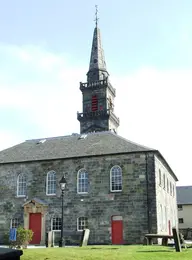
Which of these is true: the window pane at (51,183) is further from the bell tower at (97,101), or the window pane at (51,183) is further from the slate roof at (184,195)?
the slate roof at (184,195)

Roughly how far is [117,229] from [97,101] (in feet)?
103

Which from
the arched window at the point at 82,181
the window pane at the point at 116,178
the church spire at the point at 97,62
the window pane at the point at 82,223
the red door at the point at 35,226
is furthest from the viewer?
the church spire at the point at 97,62

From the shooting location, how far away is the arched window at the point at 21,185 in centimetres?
3099

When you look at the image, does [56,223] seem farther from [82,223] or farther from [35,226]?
[82,223]

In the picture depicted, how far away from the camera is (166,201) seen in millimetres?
32875

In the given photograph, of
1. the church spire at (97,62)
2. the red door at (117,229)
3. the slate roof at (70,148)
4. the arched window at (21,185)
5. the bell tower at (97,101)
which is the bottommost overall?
the red door at (117,229)

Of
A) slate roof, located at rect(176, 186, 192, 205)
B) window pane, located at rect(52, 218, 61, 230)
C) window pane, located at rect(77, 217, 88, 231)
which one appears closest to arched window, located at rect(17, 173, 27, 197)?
window pane, located at rect(52, 218, 61, 230)

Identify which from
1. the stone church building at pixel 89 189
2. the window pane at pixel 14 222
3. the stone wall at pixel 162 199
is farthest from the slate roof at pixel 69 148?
the window pane at pixel 14 222

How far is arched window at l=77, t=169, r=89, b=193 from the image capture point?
95.9 feet

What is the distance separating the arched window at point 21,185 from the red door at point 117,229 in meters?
8.46

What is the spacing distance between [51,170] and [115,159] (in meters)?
5.84

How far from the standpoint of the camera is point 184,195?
62.1 metres

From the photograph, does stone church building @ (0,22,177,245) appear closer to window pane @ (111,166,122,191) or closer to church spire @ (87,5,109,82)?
window pane @ (111,166,122,191)

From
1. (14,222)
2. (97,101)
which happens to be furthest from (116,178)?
(97,101)
